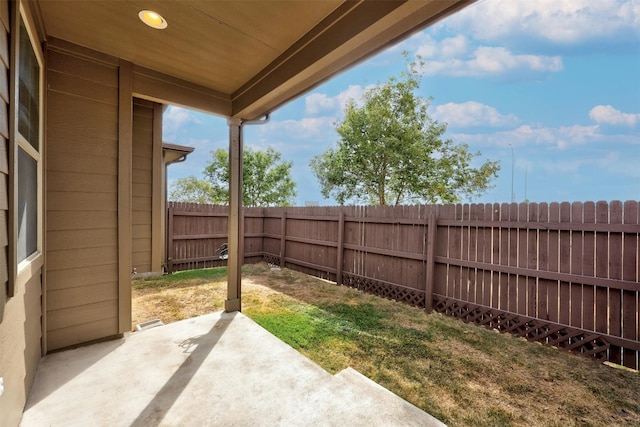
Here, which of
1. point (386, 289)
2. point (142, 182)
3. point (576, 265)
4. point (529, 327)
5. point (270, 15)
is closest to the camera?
point (270, 15)

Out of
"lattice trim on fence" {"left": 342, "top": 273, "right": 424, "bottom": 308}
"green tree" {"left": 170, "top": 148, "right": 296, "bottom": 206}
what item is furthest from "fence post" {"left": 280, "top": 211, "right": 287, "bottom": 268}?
"green tree" {"left": 170, "top": 148, "right": 296, "bottom": 206}

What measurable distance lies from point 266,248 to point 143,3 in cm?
641

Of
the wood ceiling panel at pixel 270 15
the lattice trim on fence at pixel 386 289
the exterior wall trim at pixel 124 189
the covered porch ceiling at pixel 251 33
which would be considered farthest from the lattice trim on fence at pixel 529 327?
the exterior wall trim at pixel 124 189

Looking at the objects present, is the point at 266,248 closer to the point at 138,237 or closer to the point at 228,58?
the point at 138,237

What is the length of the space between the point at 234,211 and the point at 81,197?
1.47 m

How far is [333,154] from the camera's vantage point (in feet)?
41.2

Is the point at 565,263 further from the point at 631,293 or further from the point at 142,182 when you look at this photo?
the point at 142,182

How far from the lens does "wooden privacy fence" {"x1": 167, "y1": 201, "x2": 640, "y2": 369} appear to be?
109 inches

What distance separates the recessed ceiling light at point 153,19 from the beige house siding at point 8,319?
0.84m

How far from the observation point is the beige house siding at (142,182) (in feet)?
17.6

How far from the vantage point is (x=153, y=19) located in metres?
2.06

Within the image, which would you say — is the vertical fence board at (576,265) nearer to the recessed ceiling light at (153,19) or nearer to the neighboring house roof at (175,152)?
the recessed ceiling light at (153,19)

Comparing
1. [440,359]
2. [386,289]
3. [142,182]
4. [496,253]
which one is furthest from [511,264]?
[142,182]

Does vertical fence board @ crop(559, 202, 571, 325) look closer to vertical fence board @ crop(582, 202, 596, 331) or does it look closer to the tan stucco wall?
vertical fence board @ crop(582, 202, 596, 331)
